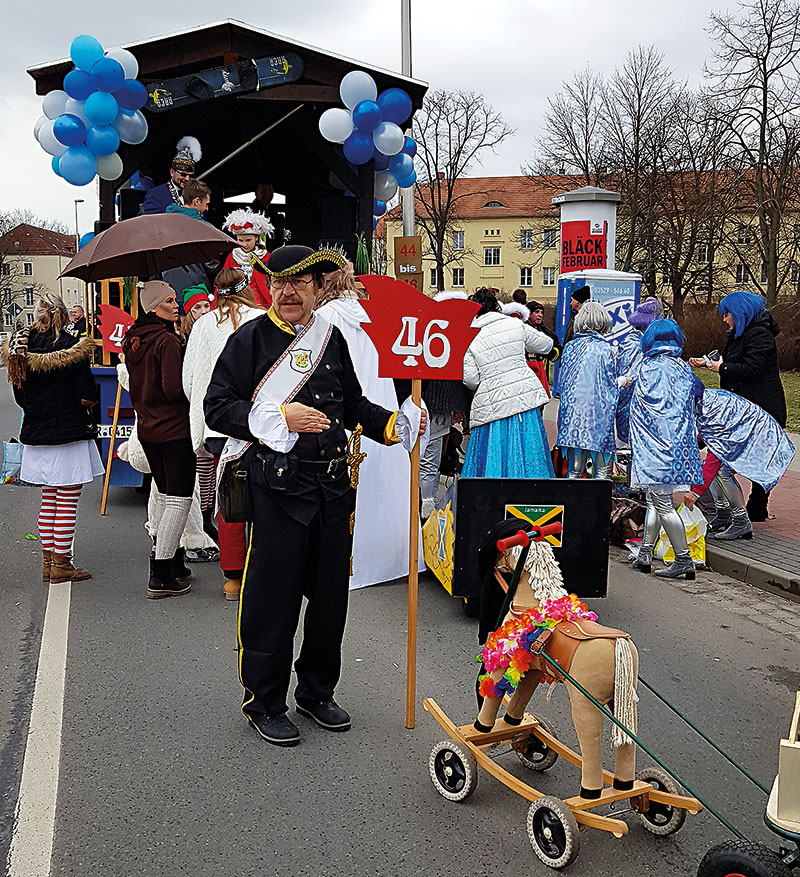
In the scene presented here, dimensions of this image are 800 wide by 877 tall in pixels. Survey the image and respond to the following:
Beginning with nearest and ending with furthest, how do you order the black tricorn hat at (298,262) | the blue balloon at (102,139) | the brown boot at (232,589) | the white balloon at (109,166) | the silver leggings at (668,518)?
the black tricorn hat at (298,262)
the brown boot at (232,589)
the silver leggings at (668,518)
the blue balloon at (102,139)
the white balloon at (109,166)

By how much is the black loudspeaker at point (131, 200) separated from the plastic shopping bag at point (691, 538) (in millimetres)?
7033

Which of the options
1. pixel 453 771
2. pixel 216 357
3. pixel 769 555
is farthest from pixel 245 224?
pixel 453 771

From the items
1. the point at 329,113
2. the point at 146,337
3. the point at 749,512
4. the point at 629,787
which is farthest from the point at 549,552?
the point at 329,113

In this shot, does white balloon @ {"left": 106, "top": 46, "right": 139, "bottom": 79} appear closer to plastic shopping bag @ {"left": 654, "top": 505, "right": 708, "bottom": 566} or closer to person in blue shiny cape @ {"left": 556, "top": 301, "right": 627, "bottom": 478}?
person in blue shiny cape @ {"left": 556, "top": 301, "right": 627, "bottom": 478}

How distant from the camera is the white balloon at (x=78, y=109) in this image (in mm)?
9831

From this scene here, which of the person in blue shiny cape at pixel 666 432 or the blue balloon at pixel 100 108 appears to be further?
the blue balloon at pixel 100 108

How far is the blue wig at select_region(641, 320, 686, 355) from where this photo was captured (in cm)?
721

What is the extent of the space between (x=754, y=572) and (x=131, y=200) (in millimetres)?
7860

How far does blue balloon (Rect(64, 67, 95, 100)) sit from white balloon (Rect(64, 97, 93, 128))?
7 centimetres

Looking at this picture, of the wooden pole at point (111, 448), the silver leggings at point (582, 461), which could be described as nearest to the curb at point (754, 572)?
the silver leggings at point (582, 461)

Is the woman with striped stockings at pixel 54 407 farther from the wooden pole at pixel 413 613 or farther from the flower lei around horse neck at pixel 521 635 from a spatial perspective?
the flower lei around horse neck at pixel 521 635

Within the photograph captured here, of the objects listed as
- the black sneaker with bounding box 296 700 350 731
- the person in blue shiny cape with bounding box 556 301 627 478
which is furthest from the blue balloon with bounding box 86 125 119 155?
the black sneaker with bounding box 296 700 350 731

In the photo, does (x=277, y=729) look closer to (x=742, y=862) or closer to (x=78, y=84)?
(x=742, y=862)

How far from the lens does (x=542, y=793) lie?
3.67m
